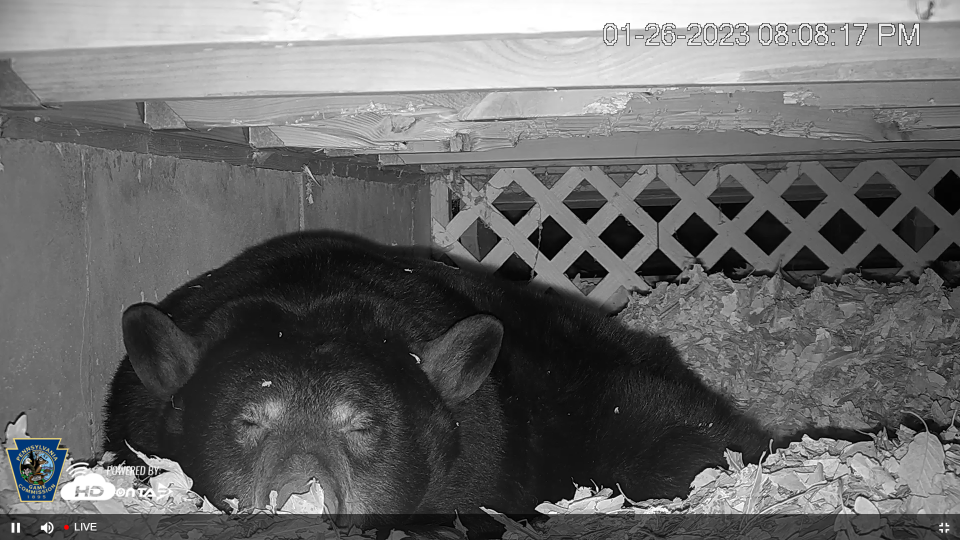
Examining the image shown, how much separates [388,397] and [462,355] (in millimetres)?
278

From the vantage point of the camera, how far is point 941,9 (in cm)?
137

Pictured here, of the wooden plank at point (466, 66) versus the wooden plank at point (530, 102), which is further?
the wooden plank at point (530, 102)

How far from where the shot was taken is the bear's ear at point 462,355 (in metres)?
2.14

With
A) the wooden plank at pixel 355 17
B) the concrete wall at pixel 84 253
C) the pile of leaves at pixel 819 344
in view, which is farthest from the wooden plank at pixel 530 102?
the pile of leaves at pixel 819 344

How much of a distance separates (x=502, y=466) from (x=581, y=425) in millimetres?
397

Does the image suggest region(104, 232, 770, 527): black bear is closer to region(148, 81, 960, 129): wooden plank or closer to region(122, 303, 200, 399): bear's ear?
region(122, 303, 200, 399): bear's ear

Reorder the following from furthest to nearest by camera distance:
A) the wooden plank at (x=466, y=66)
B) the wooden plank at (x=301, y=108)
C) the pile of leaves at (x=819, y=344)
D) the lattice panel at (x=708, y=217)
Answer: the lattice panel at (x=708, y=217)
the pile of leaves at (x=819, y=344)
the wooden plank at (x=301, y=108)
the wooden plank at (x=466, y=66)

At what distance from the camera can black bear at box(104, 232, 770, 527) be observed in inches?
74.7

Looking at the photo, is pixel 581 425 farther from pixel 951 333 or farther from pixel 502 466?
pixel 951 333

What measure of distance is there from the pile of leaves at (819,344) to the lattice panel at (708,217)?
0.42 metres

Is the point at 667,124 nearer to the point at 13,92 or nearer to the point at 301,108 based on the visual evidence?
the point at 301,108

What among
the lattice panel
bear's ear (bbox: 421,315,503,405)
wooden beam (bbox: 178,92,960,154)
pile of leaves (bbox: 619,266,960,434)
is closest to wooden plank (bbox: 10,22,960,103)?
wooden beam (bbox: 178,92,960,154)

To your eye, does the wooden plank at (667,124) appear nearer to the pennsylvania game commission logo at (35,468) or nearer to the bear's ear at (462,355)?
the bear's ear at (462,355)

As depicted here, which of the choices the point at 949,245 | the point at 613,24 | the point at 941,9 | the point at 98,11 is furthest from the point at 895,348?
the point at 98,11
